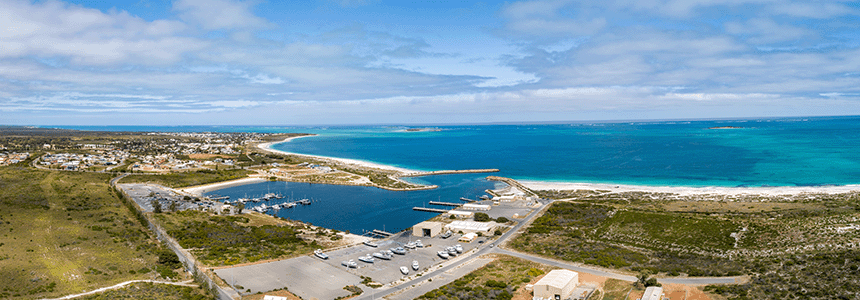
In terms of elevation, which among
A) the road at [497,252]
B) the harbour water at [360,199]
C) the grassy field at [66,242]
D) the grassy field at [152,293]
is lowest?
the harbour water at [360,199]

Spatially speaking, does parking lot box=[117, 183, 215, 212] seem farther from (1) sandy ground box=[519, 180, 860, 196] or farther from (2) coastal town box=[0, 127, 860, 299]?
(1) sandy ground box=[519, 180, 860, 196]

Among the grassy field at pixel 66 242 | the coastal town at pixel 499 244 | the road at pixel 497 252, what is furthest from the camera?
the coastal town at pixel 499 244

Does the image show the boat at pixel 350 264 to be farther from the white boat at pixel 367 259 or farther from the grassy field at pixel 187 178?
the grassy field at pixel 187 178

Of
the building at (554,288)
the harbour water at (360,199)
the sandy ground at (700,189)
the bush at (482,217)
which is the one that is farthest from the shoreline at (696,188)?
the building at (554,288)

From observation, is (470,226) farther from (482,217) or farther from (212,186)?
(212,186)

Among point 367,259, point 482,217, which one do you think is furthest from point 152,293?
point 482,217

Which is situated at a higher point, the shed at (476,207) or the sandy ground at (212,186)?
the shed at (476,207)
